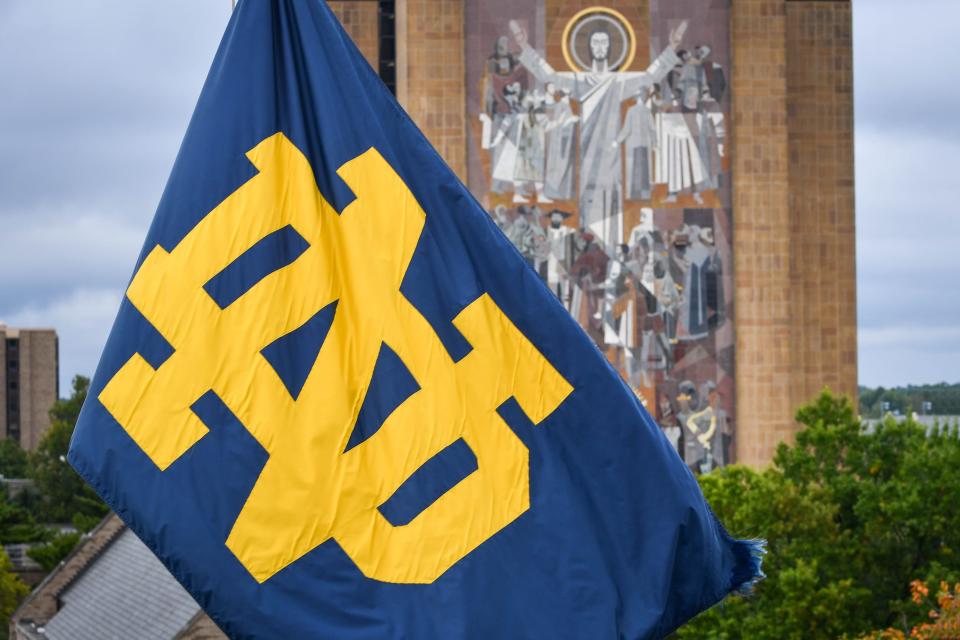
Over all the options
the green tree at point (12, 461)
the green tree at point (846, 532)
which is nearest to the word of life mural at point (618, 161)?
the green tree at point (846, 532)

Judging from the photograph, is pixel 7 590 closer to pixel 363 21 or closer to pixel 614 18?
pixel 363 21

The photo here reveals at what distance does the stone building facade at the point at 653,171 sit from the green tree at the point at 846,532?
16781 millimetres

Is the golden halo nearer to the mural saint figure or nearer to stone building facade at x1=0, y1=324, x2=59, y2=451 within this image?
the mural saint figure

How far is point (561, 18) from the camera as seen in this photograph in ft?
202

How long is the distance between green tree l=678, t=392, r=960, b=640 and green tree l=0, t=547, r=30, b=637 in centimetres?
3826

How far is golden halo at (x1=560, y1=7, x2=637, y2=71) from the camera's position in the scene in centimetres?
6138

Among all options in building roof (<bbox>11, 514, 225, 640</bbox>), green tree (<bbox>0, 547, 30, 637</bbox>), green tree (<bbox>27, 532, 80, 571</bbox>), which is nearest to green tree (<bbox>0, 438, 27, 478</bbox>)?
green tree (<bbox>27, 532, 80, 571</bbox>)

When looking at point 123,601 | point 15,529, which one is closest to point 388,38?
point 123,601

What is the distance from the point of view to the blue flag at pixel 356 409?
6.04m

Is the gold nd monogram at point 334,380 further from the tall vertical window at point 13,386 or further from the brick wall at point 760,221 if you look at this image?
the tall vertical window at point 13,386

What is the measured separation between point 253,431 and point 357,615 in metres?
0.77

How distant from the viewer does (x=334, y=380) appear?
6.25 m

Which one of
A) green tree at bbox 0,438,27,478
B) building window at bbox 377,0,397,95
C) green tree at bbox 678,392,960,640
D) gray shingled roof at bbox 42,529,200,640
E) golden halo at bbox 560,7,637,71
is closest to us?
green tree at bbox 678,392,960,640

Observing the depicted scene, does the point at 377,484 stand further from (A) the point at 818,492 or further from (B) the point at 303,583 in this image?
(A) the point at 818,492
